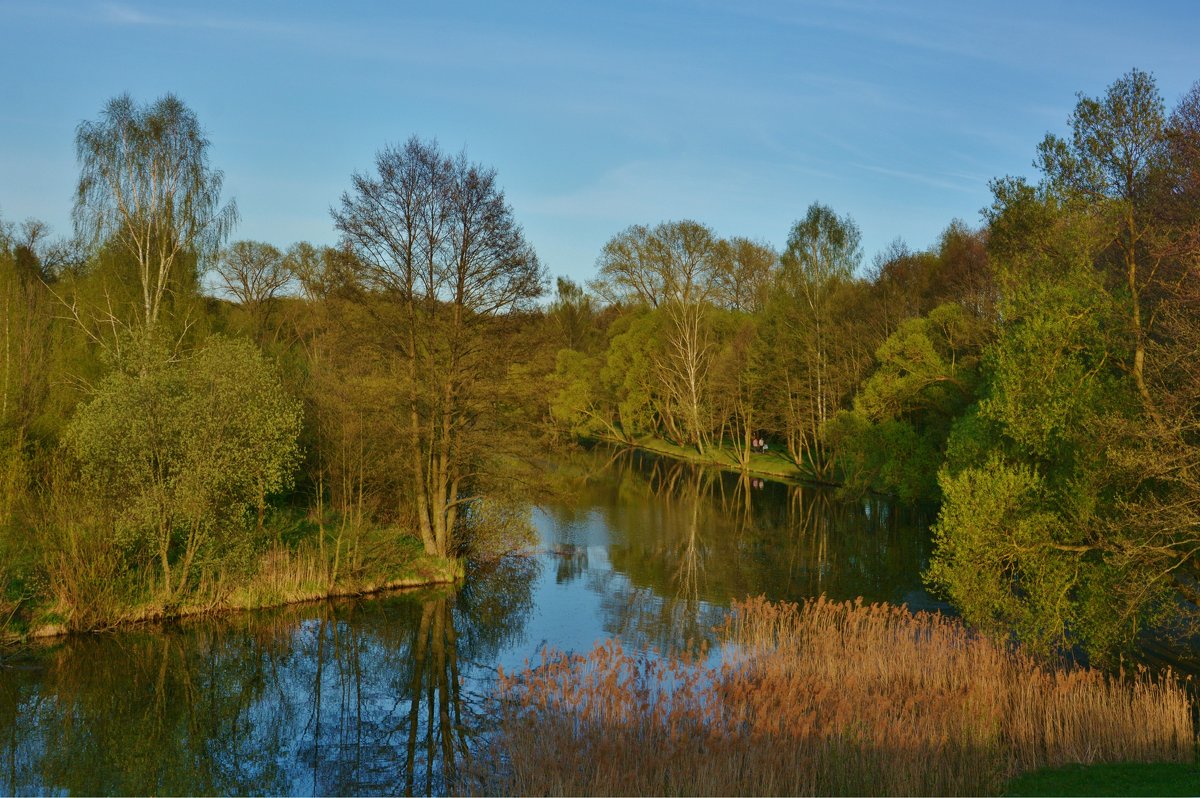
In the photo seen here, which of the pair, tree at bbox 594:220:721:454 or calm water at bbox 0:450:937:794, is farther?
tree at bbox 594:220:721:454

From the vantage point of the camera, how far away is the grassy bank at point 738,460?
181 feet

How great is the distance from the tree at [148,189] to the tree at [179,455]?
9.70m

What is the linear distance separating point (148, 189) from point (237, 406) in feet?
44.9

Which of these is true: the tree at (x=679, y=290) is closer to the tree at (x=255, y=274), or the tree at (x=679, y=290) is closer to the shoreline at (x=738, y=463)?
the shoreline at (x=738, y=463)

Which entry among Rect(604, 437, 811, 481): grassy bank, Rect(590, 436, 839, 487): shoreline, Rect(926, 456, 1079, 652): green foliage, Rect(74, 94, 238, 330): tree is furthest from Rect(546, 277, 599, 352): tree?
Rect(926, 456, 1079, 652): green foliage

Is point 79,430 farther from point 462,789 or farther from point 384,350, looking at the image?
point 462,789

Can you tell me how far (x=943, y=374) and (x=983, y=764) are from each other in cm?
2898

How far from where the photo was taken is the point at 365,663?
61.3 feet

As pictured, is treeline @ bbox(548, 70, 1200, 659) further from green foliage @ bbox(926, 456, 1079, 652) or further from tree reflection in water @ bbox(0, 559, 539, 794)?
tree reflection in water @ bbox(0, 559, 539, 794)

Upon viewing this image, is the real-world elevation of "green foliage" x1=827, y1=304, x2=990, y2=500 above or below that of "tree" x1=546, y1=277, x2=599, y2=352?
below

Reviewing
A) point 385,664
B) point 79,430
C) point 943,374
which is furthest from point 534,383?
point 943,374

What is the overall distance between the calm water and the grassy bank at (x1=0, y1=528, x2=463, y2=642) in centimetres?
59

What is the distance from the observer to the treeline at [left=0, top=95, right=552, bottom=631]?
65.4ft

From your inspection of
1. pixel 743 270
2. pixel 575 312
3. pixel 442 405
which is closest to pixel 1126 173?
pixel 442 405
